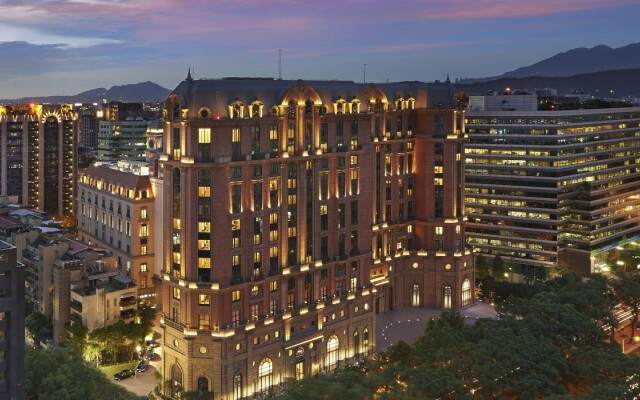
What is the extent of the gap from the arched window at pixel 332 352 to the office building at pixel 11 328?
50.4 m

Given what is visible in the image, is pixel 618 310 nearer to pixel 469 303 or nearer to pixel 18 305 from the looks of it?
pixel 469 303

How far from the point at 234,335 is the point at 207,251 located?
11.4 metres

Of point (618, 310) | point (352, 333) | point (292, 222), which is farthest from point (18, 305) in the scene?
point (618, 310)

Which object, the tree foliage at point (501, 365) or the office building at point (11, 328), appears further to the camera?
the tree foliage at point (501, 365)

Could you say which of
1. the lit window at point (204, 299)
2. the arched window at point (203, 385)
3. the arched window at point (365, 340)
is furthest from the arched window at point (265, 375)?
the arched window at point (365, 340)

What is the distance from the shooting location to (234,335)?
91.3 metres

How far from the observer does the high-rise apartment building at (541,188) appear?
5743 inches

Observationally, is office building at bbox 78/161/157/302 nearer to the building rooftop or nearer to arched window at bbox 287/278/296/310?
arched window at bbox 287/278/296/310

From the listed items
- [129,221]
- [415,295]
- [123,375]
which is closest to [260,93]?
[123,375]

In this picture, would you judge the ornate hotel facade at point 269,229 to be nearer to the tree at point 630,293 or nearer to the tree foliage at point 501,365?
the tree foliage at point 501,365

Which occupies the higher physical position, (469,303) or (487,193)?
(487,193)

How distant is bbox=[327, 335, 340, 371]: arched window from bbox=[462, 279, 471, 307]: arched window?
34.9 meters

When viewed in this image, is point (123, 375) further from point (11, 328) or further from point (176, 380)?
point (11, 328)

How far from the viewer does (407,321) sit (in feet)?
410
